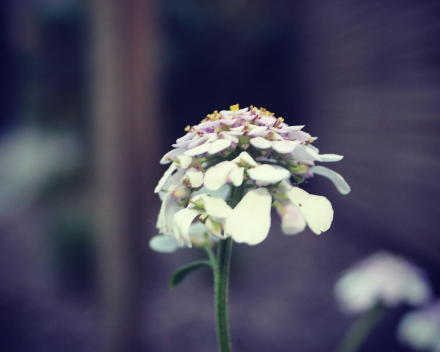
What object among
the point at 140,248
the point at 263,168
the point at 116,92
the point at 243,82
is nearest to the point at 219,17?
the point at 243,82

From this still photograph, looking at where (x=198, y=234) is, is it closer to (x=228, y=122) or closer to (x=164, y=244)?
(x=164, y=244)

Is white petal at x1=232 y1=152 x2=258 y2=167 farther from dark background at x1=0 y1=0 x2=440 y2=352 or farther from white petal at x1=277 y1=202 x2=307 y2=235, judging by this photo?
dark background at x1=0 y1=0 x2=440 y2=352

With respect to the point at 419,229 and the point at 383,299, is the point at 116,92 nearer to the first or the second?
the point at 383,299

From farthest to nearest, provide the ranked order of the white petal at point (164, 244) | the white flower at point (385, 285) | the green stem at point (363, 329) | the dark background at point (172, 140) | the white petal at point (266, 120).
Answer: the dark background at point (172, 140)
the white flower at point (385, 285)
the green stem at point (363, 329)
the white petal at point (164, 244)
the white petal at point (266, 120)

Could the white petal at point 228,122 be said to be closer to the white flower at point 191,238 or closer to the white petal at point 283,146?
the white petal at point 283,146

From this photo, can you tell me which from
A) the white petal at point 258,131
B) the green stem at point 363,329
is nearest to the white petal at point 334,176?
the white petal at point 258,131

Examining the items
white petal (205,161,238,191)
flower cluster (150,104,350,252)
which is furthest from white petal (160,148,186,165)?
white petal (205,161,238,191)
